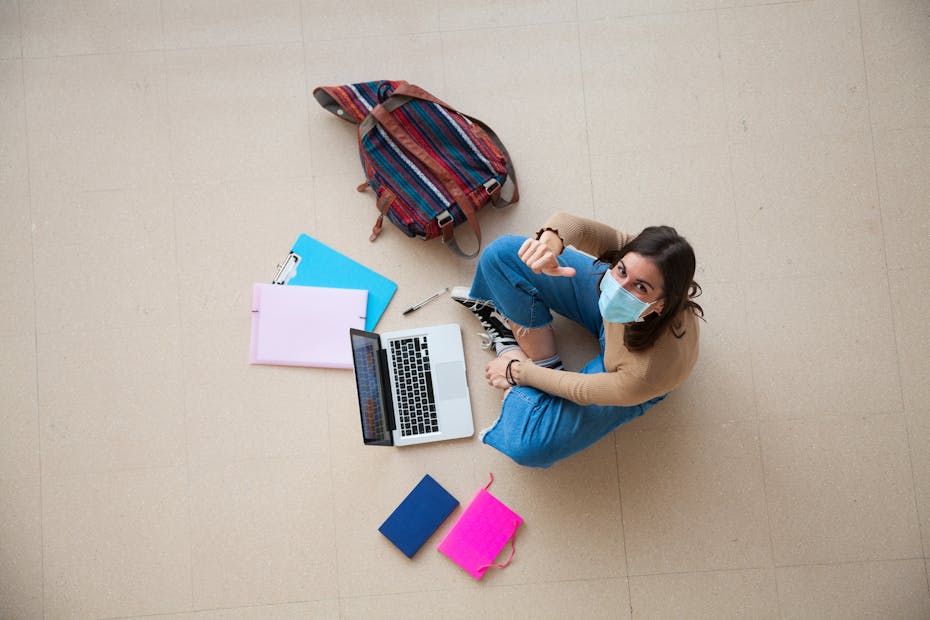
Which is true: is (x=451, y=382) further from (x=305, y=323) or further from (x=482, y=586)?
(x=482, y=586)

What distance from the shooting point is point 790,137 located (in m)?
2.21

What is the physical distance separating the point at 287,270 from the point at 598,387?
44.5 inches

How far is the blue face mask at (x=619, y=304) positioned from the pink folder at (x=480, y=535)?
90cm

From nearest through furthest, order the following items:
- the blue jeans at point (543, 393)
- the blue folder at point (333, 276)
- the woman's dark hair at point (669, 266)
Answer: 1. the woman's dark hair at point (669, 266)
2. the blue jeans at point (543, 393)
3. the blue folder at point (333, 276)

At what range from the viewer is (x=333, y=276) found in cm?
218

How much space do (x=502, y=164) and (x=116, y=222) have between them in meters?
1.33

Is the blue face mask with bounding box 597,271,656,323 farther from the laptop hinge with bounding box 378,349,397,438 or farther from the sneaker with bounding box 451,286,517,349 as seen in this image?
the laptop hinge with bounding box 378,349,397,438

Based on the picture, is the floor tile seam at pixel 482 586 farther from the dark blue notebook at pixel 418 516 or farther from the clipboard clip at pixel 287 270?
the clipboard clip at pixel 287 270

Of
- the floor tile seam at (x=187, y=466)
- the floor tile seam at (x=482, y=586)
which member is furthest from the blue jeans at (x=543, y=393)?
the floor tile seam at (x=187, y=466)

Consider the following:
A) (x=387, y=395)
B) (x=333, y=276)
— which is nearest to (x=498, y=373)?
(x=387, y=395)

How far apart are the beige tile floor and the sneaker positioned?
0.09 m

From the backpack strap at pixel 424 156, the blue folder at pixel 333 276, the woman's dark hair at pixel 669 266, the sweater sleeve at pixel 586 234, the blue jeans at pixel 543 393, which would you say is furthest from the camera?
the blue folder at pixel 333 276

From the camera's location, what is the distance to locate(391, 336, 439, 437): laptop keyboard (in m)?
2.11

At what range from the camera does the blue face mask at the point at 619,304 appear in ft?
4.81
